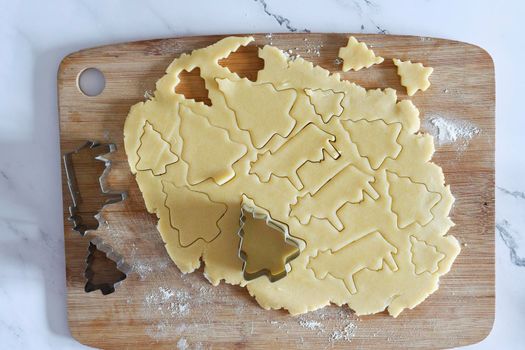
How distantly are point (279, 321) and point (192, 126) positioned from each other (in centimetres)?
54

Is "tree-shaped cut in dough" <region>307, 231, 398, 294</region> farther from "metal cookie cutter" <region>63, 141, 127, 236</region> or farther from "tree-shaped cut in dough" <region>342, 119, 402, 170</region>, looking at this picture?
"metal cookie cutter" <region>63, 141, 127, 236</region>

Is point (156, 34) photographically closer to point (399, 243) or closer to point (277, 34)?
point (277, 34)

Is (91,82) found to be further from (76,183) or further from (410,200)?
(410,200)

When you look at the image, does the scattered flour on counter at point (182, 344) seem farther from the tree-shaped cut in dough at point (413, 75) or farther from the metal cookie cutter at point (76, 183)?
the tree-shaped cut in dough at point (413, 75)

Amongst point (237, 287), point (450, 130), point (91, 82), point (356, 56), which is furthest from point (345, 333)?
point (91, 82)

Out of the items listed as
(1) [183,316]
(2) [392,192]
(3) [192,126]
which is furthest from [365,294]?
(3) [192,126]

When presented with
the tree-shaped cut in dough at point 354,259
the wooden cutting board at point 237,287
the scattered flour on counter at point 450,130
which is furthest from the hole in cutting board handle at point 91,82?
the scattered flour on counter at point 450,130

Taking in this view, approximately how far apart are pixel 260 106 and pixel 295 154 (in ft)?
0.48

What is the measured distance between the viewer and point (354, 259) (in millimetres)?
1339

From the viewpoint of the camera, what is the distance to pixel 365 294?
52.9 inches

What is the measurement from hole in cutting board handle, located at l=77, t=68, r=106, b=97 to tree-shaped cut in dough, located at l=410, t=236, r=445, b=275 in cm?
86

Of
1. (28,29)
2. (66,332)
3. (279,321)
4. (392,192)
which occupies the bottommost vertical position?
(66,332)

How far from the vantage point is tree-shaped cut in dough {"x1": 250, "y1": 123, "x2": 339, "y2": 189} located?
132 cm

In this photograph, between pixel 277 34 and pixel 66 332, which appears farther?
pixel 66 332
